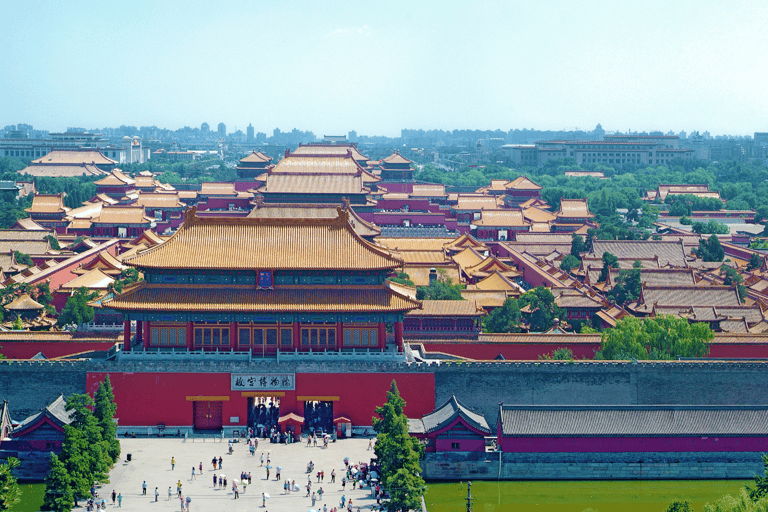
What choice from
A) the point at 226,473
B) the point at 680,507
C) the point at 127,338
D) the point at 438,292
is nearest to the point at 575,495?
the point at 680,507

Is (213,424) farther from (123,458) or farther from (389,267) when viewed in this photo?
(389,267)

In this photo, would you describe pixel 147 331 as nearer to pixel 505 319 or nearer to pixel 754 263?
pixel 505 319

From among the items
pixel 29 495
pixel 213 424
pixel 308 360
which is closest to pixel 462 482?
pixel 308 360

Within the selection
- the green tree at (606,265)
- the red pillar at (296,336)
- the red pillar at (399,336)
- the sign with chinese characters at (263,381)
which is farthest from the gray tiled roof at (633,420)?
the green tree at (606,265)

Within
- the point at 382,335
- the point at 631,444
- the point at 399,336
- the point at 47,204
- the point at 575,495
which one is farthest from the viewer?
the point at 47,204

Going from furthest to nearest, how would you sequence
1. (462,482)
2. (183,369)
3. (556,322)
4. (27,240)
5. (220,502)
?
→ (27,240) → (556,322) → (183,369) → (462,482) → (220,502)
